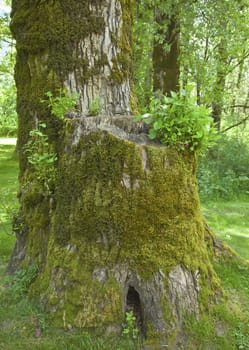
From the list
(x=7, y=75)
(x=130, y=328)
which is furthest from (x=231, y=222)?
(x=7, y=75)

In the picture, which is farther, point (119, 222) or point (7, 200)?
point (7, 200)

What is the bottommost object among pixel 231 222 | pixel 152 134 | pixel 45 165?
pixel 231 222

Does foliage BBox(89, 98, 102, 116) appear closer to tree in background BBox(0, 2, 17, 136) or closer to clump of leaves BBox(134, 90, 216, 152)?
clump of leaves BBox(134, 90, 216, 152)

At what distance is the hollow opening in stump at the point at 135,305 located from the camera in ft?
9.07

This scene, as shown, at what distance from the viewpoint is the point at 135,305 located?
284cm

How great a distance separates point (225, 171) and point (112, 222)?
7.60 metres

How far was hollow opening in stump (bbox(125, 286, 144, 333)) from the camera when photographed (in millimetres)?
2765

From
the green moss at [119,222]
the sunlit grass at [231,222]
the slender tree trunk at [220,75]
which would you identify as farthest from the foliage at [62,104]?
the slender tree trunk at [220,75]

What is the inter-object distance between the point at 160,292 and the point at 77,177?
1.18m

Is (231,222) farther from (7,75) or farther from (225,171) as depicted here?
(7,75)

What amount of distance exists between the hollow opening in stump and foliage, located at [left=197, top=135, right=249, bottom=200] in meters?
5.78

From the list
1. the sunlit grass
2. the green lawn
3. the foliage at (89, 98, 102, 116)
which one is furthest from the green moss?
the sunlit grass

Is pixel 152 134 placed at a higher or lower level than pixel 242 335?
higher

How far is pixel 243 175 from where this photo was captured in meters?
9.40
